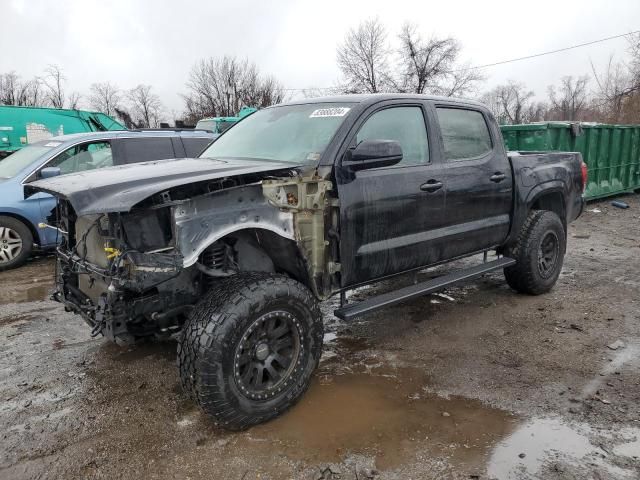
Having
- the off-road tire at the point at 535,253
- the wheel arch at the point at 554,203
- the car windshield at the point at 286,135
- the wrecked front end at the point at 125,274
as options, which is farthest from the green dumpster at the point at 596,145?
the wrecked front end at the point at 125,274

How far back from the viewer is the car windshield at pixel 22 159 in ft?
22.0

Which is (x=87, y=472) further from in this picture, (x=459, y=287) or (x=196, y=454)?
(x=459, y=287)

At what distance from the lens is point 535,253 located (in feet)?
16.1

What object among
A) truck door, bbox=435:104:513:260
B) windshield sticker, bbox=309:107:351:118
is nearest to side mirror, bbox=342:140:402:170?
windshield sticker, bbox=309:107:351:118

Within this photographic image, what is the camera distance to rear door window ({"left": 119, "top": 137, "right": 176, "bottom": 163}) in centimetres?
698

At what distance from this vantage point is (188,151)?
7551 millimetres

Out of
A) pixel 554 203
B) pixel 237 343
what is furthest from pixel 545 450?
pixel 554 203

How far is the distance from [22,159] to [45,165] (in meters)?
0.66

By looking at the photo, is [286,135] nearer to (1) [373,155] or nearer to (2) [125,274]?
(1) [373,155]

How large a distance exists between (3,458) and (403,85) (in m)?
38.3

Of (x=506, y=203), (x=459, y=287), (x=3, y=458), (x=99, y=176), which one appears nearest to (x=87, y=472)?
(x=3, y=458)

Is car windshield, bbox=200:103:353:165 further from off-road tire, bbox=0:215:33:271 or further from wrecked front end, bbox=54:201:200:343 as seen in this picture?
off-road tire, bbox=0:215:33:271

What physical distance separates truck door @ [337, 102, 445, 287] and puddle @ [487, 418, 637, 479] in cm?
139

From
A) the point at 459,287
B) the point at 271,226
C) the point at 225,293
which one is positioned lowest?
the point at 459,287
